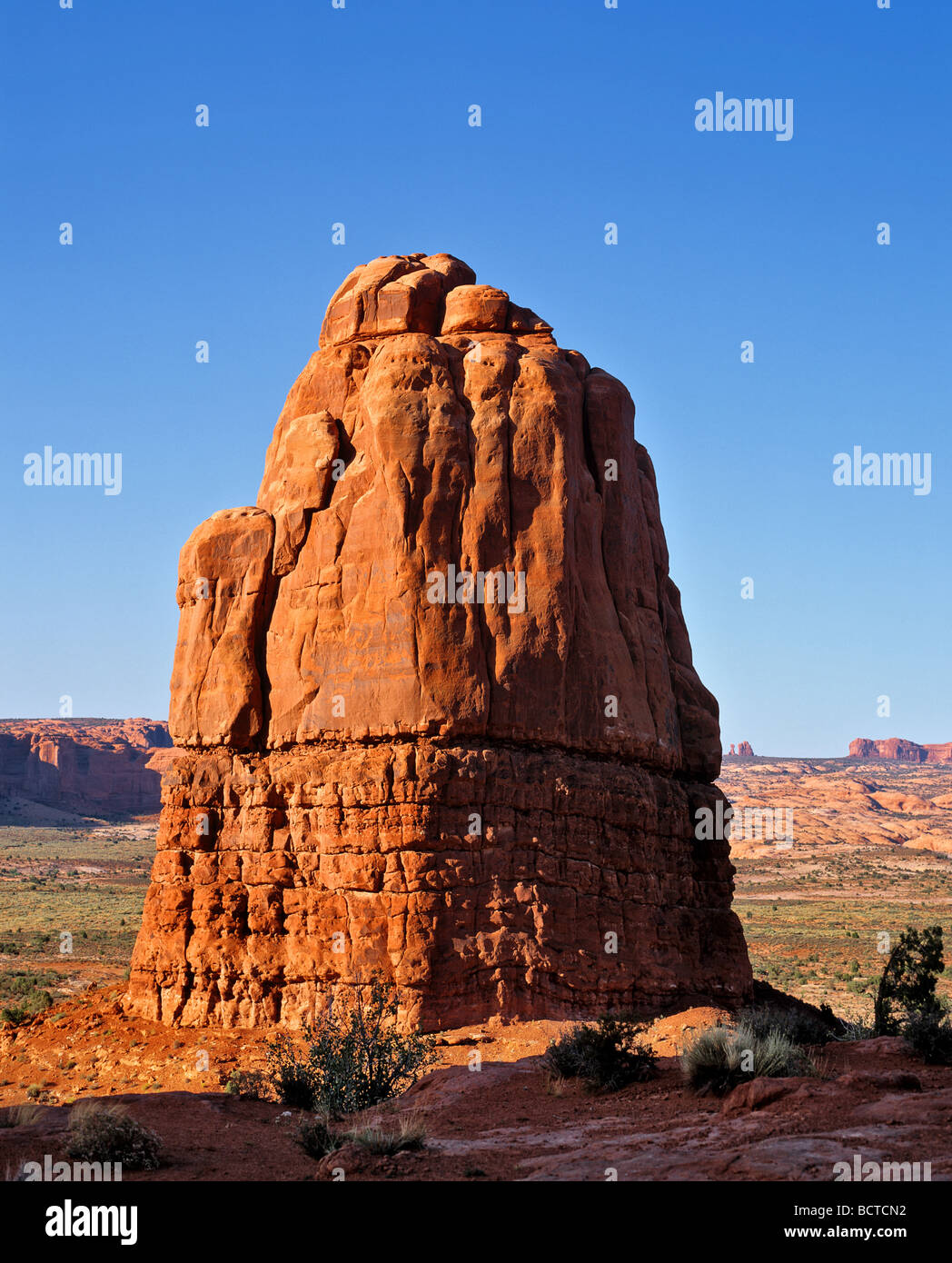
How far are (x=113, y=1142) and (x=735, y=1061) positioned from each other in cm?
582

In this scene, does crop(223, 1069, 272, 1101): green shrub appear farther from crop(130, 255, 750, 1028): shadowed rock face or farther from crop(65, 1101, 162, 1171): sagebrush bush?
crop(65, 1101, 162, 1171): sagebrush bush

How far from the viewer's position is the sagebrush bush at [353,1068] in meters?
13.6

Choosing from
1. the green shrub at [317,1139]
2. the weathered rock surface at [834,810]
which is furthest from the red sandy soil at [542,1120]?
the weathered rock surface at [834,810]

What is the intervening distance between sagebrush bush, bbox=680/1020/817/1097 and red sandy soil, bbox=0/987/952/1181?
0.92ft

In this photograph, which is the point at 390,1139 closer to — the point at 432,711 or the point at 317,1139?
the point at 317,1139

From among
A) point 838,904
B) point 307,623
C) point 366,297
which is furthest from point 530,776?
point 838,904

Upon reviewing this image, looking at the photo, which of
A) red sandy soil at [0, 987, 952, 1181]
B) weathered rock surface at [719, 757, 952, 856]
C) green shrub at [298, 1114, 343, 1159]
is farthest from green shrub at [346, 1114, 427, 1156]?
weathered rock surface at [719, 757, 952, 856]

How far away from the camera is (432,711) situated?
17812 millimetres

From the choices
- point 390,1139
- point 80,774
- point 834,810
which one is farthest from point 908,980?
point 80,774

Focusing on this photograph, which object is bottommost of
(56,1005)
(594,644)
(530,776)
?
(56,1005)

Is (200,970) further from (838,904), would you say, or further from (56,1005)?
(838,904)

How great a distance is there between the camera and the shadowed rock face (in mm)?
17672
